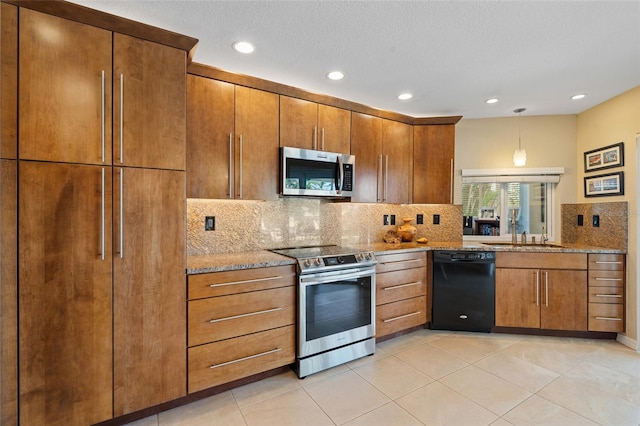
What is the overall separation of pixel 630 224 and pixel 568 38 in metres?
1.99

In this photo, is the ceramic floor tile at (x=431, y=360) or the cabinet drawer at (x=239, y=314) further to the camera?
the ceramic floor tile at (x=431, y=360)

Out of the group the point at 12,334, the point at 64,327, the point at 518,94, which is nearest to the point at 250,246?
the point at 64,327

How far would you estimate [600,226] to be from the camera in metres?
3.03

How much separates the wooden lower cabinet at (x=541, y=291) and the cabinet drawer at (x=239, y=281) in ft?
7.37

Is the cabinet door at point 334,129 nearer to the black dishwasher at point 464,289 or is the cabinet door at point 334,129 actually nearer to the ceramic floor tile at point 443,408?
the black dishwasher at point 464,289

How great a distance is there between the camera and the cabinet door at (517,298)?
2.94 metres

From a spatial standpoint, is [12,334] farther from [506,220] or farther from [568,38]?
[506,220]

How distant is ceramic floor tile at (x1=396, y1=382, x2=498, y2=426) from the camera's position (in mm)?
1766

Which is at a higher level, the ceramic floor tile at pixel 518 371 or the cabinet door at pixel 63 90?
the cabinet door at pixel 63 90

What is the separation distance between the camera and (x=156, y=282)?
178 cm

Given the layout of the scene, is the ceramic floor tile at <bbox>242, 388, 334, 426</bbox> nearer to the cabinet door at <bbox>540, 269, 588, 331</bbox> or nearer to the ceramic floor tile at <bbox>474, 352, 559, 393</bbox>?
the ceramic floor tile at <bbox>474, 352, 559, 393</bbox>

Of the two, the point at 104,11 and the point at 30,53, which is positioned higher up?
the point at 104,11

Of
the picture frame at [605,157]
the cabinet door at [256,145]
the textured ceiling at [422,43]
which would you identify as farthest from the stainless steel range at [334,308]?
the picture frame at [605,157]

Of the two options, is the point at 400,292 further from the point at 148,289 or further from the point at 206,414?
the point at 148,289
